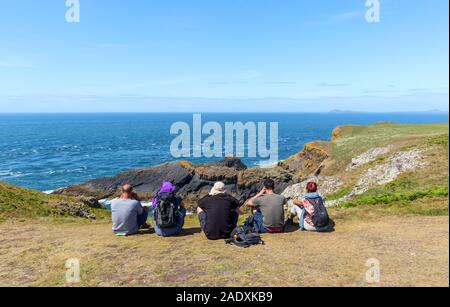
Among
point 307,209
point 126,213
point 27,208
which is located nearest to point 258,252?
point 307,209

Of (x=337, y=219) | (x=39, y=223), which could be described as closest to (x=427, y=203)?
(x=337, y=219)

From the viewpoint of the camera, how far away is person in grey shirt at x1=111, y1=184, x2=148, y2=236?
38.7 feet

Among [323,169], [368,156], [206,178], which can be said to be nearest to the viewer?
[368,156]

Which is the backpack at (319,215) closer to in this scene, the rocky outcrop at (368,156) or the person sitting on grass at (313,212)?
the person sitting on grass at (313,212)

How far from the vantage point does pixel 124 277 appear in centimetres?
838

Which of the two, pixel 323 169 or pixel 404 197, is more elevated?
pixel 404 197

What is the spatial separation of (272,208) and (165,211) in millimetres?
3765

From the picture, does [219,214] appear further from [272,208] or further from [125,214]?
[125,214]

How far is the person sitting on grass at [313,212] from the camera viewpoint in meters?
11.5

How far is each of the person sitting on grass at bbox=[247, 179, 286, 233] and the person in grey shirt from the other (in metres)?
4.20

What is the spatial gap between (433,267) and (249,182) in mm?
41274

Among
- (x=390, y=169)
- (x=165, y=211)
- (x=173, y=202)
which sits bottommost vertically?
(x=390, y=169)

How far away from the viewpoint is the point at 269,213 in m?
11.6
